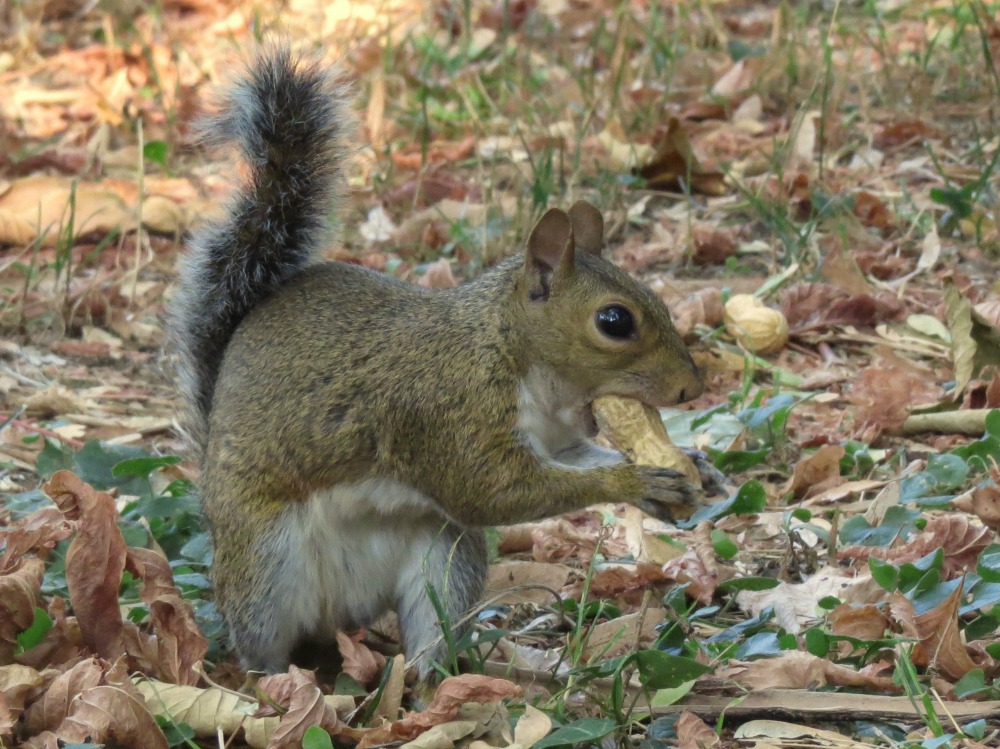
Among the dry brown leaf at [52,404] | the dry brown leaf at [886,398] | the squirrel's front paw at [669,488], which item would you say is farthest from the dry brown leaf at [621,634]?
the dry brown leaf at [52,404]

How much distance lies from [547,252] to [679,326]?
53.1 inches

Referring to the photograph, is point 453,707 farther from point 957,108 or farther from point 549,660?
point 957,108

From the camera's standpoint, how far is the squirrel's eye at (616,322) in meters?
2.58

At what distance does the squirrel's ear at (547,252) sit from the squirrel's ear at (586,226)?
0.62 feet

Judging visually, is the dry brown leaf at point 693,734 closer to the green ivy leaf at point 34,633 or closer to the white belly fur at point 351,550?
the white belly fur at point 351,550

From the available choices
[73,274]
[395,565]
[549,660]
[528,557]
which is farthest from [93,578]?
[73,274]

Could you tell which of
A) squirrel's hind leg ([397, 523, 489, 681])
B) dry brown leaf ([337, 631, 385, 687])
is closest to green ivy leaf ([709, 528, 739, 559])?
squirrel's hind leg ([397, 523, 489, 681])

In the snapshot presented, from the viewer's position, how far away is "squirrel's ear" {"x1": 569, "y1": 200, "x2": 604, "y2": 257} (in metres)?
2.83

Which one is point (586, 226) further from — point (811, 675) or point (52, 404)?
point (52, 404)

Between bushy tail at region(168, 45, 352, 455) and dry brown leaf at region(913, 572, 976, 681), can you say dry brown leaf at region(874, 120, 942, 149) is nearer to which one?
bushy tail at region(168, 45, 352, 455)

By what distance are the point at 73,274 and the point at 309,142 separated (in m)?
1.85

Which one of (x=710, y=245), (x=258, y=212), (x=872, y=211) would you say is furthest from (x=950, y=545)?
(x=872, y=211)

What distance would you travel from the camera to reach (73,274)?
14.8 ft

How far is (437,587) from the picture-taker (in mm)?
2672
